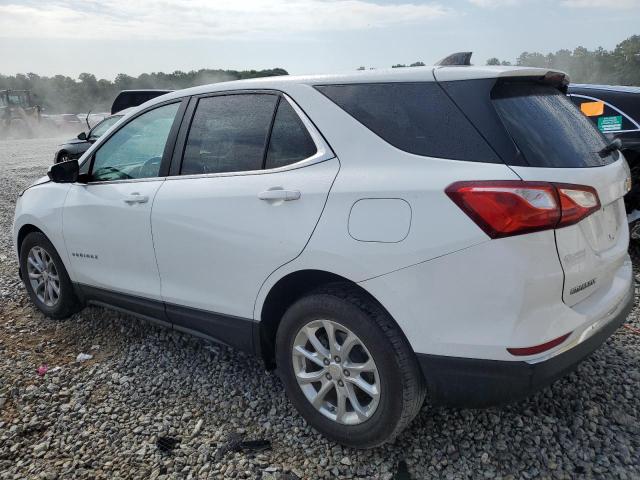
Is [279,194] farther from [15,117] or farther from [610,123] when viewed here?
[15,117]

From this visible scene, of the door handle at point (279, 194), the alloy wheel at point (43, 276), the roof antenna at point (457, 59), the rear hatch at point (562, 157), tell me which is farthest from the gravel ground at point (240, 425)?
the roof antenna at point (457, 59)

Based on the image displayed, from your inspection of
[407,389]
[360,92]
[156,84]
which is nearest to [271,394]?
[407,389]

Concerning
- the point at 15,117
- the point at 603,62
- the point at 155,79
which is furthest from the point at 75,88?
the point at 603,62

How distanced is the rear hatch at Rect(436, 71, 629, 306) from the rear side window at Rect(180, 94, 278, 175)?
1030 millimetres

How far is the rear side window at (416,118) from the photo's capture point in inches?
85.2

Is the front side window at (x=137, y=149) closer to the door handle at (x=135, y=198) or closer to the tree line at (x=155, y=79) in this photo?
the door handle at (x=135, y=198)

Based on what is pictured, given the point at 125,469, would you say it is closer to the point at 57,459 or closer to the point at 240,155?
the point at 57,459

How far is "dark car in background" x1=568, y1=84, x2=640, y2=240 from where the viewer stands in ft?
15.9

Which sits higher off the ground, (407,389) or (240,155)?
(240,155)

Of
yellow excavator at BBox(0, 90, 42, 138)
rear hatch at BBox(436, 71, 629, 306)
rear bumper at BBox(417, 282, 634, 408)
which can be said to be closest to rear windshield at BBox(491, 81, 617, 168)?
rear hatch at BBox(436, 71, 629, 306)

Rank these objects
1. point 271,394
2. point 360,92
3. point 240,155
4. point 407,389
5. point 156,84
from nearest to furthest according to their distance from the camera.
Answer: point 407,389, point 360,92, point 240,155, point 271,394, point 156,84

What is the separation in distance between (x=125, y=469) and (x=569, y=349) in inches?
83.8

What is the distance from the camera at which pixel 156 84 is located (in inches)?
1879

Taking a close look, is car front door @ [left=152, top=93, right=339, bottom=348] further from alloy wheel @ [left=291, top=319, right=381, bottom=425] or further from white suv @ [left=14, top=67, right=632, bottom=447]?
alloy wheel @ [left=291, top=319, right=381, bottom=425]
